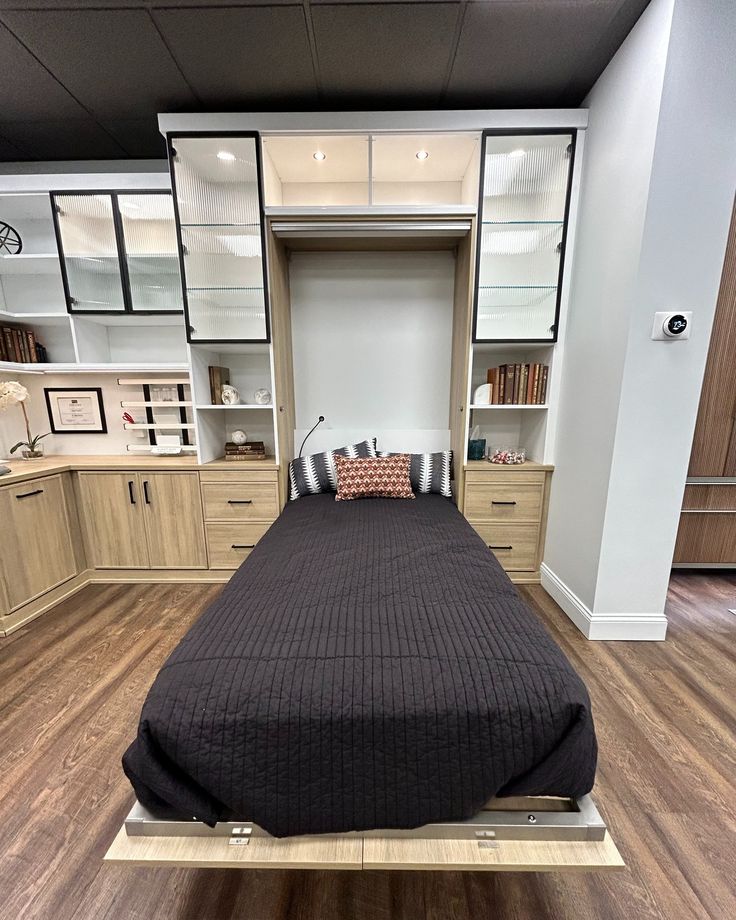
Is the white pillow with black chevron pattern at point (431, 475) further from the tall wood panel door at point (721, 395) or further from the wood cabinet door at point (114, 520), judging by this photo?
the wood cabinet door at point (114, 520)

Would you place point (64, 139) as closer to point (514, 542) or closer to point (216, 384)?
point (216, 384)

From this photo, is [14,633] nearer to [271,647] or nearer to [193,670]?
[193,670]

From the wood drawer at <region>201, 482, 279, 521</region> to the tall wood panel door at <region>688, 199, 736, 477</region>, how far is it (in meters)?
2.75

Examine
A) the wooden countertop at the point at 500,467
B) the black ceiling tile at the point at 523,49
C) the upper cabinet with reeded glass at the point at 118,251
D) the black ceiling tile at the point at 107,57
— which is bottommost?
the wooden countertop at the point at 500,467

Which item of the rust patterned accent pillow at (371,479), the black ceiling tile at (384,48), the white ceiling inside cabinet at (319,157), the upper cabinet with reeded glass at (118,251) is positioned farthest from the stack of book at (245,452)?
the black ceiling tile at (384,48)

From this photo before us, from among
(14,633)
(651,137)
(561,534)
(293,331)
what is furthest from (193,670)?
(651,137)

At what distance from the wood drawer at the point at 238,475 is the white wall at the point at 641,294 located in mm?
1868

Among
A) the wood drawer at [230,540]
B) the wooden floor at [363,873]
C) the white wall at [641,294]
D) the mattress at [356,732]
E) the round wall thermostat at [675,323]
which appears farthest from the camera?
the wood drawer at [230,540]

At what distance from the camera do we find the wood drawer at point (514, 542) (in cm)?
247

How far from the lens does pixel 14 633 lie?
204cm

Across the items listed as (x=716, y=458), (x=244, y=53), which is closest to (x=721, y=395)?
(x=716, y=458)

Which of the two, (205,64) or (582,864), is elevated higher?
(205,64)

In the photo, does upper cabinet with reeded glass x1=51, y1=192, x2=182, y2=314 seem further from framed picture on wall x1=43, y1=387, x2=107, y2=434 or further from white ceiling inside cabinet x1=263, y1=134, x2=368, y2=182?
white ceiling inside cabinet x1=263, y1=134, x2=368, y2=182

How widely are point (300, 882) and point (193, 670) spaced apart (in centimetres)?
68
